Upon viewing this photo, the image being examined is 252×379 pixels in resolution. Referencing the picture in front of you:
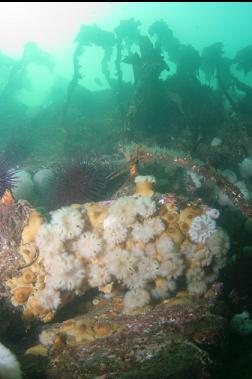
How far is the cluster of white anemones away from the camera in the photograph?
4363mm

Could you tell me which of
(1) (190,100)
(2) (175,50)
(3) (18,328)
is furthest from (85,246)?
(2) (175,50)

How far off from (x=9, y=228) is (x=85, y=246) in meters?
1.17

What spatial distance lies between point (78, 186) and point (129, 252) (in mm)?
2089

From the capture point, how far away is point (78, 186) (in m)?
6.02

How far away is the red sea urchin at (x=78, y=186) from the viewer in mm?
5953

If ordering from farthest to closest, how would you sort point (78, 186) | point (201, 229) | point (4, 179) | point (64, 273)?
point (78, 186) < point (4, 179) < point (201, 229) < point (64, 273)

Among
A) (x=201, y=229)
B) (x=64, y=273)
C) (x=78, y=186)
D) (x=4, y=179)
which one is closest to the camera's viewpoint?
(x=64, y=273)

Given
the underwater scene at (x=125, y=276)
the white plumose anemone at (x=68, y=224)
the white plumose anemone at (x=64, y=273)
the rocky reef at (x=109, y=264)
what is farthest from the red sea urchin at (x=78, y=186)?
the white plumose anemone at (x=64, y=273)

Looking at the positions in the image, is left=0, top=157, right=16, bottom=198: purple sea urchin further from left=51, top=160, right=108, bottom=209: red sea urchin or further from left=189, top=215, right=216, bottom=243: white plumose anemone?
left=189, top=215, right=216, bottom=243: white plumose anemone

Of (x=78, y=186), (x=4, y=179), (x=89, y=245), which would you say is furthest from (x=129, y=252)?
(x=4, y=179)

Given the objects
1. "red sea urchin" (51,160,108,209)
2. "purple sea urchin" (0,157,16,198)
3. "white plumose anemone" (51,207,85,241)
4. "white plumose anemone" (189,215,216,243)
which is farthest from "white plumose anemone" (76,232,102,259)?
"purple sea urchin" (0,157,16,198)

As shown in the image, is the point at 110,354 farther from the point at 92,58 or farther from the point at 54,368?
the point at 92,58

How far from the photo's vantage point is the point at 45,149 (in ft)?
44.5

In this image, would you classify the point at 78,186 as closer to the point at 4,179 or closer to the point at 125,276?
the point at 4,179
